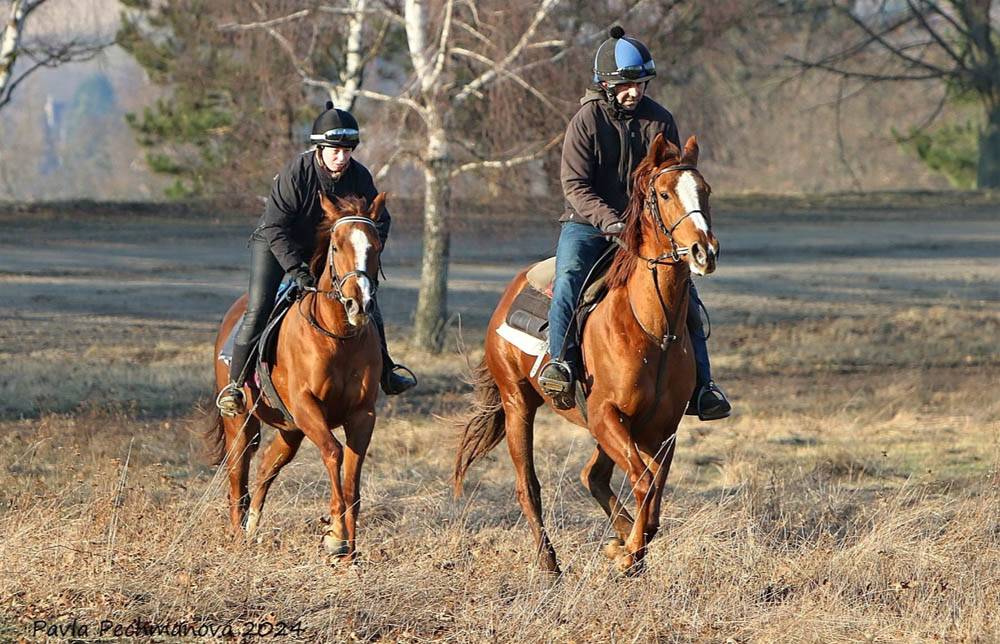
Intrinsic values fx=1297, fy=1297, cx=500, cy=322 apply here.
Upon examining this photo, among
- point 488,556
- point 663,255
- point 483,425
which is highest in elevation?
point 663,255

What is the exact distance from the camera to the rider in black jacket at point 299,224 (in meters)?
7.68

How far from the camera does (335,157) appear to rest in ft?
25.4

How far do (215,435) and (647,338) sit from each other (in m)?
3.80

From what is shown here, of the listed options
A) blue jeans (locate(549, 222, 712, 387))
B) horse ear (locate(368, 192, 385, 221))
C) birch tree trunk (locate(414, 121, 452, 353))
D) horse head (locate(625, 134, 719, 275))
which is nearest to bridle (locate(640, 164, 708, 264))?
horse head (locate(625, 134, 719, 275))

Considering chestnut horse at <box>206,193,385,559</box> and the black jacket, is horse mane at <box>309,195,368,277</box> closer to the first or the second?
chestnut horse at <box>206,193,385,559</box>

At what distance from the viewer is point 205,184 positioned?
23.1m

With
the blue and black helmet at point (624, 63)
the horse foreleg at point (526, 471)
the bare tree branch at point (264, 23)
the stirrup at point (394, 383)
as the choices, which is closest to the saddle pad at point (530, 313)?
the horse foreleg at point (526, 471)

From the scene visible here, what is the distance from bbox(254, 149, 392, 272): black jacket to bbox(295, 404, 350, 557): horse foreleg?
3.08ft

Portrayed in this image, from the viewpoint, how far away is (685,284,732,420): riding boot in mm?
7270

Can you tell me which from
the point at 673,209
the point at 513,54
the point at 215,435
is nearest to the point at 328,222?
the point at 673,209

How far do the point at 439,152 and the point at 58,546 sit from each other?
10.9 metres

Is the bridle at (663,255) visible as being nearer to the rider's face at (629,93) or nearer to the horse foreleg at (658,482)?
the horse foreleg at (658,482)

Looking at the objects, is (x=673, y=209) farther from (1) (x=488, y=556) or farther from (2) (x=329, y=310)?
(1) (x=488, y=556)

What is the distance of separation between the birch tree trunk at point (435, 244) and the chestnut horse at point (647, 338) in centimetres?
957
